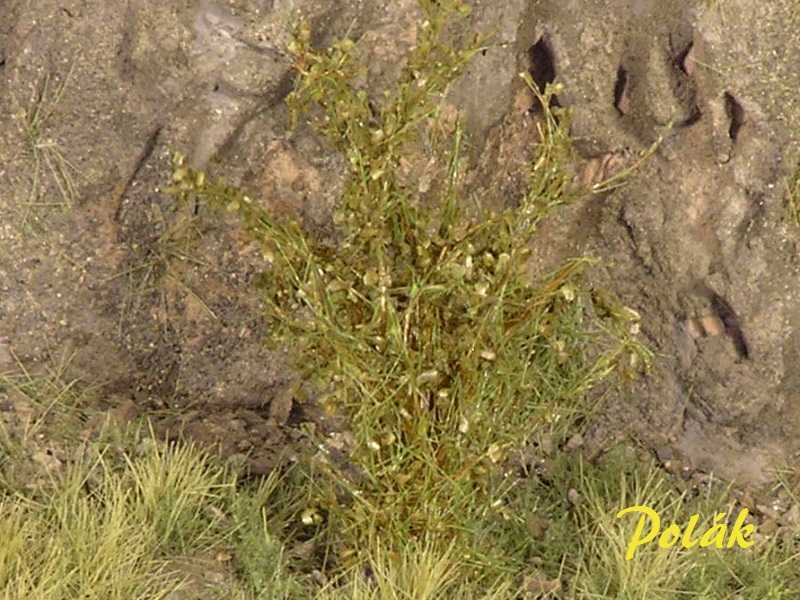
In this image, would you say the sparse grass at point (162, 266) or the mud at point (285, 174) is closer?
the mud at point (285, 174)

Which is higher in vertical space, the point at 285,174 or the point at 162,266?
the point at 285,174

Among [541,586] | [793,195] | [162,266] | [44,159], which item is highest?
[793,195]

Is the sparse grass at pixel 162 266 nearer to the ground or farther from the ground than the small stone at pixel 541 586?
farther from the ground

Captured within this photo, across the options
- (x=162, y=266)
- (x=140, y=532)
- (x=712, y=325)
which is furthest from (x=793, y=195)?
(x=140, y=532)

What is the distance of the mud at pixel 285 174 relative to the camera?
3.57m

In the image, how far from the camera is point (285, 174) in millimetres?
3668

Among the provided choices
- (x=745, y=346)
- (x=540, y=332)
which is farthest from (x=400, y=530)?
(x=745, y=346)

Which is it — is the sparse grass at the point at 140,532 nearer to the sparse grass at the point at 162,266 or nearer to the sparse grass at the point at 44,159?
the sparse grass at the point at 162,266

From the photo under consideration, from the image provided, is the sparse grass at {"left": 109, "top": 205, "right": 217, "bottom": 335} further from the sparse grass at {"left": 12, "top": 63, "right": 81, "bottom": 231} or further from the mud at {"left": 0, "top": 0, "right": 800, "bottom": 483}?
the sparse grass at {"left": 12, "top": 63, "right": 81, "bottom": 231}

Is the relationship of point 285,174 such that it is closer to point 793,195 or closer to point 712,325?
point 712,325

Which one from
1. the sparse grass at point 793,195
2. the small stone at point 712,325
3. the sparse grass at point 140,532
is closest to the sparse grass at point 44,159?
the sparse grass at point 140,532

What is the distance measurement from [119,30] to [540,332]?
127 cm

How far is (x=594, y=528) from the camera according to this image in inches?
142

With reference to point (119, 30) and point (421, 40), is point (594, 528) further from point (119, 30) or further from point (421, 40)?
point (119, 30)
